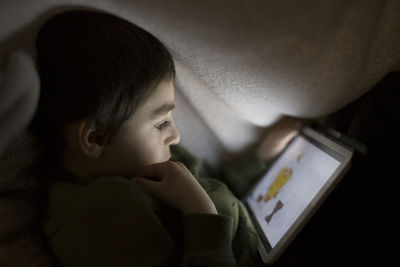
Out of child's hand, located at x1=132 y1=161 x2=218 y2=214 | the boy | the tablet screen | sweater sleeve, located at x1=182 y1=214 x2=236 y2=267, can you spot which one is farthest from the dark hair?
the tablet screen

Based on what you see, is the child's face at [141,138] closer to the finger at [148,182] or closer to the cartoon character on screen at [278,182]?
the finger at [148,182]

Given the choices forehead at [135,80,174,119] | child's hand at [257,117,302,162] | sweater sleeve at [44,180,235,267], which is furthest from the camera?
child's hand at [257,117,302,162]

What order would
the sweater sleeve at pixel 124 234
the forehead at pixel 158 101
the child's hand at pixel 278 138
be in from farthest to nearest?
1. the child's hand at pixel 278 138
2. the forehead at pixel 158 101
3. the sweater sleeve at pixel 124 234

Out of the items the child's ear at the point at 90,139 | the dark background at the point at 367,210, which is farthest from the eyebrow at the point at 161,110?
the dark background at the point at 367,210

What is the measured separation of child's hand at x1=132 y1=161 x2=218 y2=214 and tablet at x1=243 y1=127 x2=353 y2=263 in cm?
13

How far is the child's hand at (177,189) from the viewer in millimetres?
532

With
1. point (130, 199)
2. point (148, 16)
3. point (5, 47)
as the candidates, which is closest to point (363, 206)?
point (130, 199)

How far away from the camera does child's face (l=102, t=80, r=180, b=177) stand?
586 millimetres

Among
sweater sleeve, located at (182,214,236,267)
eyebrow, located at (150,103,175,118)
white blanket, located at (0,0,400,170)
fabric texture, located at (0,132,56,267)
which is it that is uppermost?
white blanket, located at (0,0,400,170)

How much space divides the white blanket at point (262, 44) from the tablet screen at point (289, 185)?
10cm

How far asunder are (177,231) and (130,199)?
0.10 meters

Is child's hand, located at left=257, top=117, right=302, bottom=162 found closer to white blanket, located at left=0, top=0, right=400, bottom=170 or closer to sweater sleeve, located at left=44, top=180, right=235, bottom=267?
white blanket, located at left=0, top=0, right=400, bottom=170

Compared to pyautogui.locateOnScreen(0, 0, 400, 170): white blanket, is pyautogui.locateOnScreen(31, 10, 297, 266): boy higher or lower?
Answer: lower

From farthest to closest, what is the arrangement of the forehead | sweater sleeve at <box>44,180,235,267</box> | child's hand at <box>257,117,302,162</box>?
child's hand at <box>257,117,302,162</box>
the forehead
sweater sleeve at <box>44,180,235,267</box>
